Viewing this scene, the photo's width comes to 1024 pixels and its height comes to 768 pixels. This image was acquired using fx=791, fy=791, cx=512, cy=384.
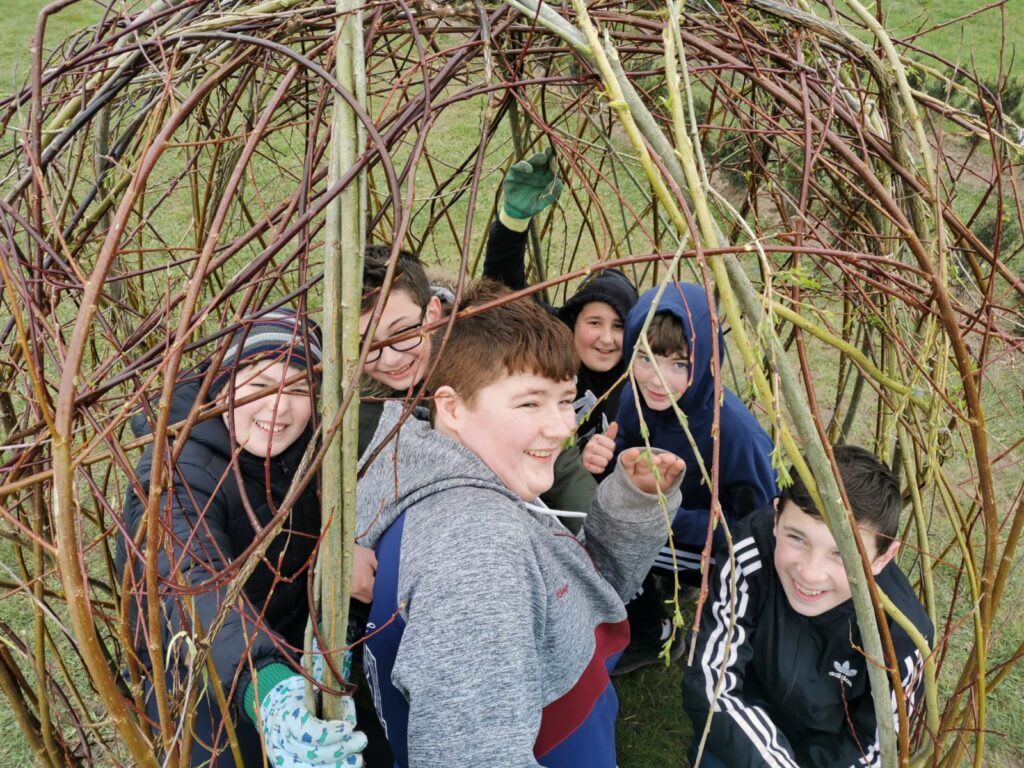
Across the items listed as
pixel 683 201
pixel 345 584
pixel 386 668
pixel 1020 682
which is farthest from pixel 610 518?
pixel 1020 682

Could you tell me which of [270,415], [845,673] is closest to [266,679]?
[270,415]

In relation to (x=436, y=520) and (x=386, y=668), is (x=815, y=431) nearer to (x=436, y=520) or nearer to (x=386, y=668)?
(x=436, y=520)

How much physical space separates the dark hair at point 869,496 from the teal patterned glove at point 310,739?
41.5 inches

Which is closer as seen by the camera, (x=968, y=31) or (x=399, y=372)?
(x=399, y=372)

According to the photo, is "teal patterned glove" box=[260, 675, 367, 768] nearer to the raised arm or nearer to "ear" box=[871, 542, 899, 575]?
the raised arm

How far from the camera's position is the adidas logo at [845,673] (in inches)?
72.6

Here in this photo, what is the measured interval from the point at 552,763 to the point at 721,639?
51 cm

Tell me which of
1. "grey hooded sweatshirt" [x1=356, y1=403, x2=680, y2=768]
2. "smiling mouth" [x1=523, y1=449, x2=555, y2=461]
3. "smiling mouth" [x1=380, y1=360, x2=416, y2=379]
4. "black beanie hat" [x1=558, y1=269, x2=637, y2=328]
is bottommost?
"grey hooded sweatshirt" [x1=356, y1=403, x2=680, y2=768]

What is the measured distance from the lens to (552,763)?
164cm

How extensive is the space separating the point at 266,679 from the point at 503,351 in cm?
77

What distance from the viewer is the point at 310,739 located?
1.25 metres

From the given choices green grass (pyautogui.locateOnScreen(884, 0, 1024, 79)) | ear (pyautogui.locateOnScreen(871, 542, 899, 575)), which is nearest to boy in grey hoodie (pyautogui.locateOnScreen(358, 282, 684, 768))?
ear (pyautogui.locateOnScreen(871, 542, 899, 575))

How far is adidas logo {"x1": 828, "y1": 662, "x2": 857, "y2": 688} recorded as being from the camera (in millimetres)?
1845

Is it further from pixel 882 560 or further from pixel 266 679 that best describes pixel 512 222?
pixel 266 679
